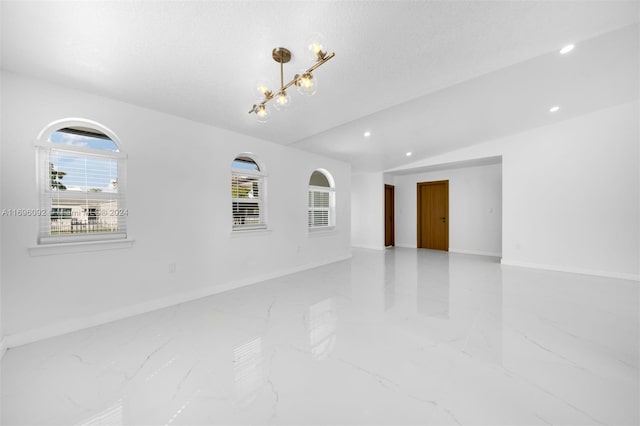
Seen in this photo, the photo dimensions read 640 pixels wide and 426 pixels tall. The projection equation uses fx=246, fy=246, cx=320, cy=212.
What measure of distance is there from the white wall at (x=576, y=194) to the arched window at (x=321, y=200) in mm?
3610

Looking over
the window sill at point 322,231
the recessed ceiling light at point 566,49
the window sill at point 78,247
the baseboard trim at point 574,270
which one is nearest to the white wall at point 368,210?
the window sill at point 322,231

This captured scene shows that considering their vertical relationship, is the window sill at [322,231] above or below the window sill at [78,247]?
below

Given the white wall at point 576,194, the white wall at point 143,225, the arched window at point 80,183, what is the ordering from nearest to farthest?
the white wall at point 143,225 → the arched window at point 80,183 → the white wall at point 576,194

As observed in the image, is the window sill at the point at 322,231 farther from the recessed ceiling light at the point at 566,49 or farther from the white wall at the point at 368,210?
the recessed ceiling light at the point at 566,49

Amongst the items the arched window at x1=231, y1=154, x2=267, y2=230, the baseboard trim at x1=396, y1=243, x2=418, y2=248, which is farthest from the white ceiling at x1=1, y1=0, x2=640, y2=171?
the baseboard trim at x1=396, y1=243, x2=418, y2=248

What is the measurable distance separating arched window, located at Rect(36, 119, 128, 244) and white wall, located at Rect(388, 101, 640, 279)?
667 centimetres

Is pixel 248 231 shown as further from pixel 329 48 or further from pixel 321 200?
pixel 329 48

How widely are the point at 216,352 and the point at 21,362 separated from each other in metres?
1.48

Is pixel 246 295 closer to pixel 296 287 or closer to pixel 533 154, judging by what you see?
pixel 296 287

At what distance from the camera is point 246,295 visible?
11.2 feet

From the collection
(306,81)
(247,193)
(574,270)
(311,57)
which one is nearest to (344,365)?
(306,81)

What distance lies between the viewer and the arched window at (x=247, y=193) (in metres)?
3.86

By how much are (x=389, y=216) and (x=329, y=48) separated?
264 inches

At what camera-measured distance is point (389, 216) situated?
8.13m
